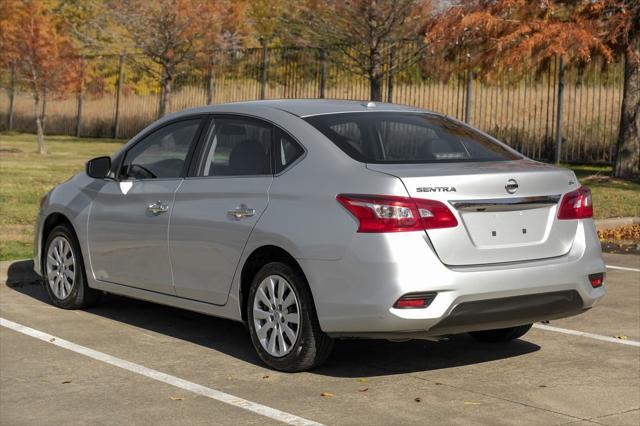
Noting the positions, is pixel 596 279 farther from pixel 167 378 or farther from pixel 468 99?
pixel 468 99

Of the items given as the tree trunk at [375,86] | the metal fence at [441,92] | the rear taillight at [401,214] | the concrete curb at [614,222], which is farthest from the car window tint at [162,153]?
the tree trunk at [375,86]

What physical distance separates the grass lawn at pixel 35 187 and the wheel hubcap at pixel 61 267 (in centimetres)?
212

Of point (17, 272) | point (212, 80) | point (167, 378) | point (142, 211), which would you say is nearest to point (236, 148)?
point (142, 211)

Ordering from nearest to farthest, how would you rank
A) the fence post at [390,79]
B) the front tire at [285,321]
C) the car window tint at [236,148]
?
the front tire at [285,321]
the car window tint at [236,148]
the fence post at [390,79]

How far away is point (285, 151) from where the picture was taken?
7270 mm

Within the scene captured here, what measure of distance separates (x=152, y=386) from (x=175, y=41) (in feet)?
101

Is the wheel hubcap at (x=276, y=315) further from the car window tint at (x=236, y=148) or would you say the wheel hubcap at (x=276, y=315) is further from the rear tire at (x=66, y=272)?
the rear tire at (x=66, y=272)

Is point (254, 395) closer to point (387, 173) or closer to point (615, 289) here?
point (387, 173)

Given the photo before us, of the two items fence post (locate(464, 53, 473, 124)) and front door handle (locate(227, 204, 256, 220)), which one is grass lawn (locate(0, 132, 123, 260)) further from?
fence post (locate(464, 53, 473, 124))

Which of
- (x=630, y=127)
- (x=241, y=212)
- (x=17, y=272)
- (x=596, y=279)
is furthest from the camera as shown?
(x=630, y=127)

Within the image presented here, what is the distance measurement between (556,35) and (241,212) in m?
13.4

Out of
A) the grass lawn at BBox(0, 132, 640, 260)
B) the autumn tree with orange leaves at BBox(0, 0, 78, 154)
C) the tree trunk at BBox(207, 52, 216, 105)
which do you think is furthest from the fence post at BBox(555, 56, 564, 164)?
the autumn tree with orange leaves at BBox(0, 0, 78, 154)

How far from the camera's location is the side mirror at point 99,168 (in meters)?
8.66

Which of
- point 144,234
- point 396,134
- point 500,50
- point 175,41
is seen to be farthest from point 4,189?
point 175,41
